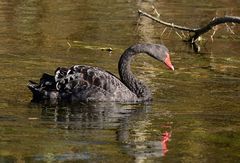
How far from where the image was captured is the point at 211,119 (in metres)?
11.6

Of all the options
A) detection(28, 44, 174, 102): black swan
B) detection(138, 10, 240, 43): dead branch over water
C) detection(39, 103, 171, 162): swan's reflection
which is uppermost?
detection(138, 10, 240, 43): dead branch over water

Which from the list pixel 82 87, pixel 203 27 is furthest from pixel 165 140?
pixel 203 27

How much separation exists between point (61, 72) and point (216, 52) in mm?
6264

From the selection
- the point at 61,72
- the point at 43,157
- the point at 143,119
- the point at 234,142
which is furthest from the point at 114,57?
the point at 43,157

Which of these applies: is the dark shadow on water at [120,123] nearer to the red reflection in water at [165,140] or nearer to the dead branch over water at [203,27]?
the red reflection in water at [165,140]

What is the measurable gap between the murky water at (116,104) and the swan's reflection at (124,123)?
12 mm

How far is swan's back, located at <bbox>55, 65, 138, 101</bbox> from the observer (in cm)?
1259

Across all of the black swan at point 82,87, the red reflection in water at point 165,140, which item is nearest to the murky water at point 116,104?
the red reflection in water at point 165,140

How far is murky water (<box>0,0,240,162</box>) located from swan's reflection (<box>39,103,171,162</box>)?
12 mm

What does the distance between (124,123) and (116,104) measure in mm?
1409

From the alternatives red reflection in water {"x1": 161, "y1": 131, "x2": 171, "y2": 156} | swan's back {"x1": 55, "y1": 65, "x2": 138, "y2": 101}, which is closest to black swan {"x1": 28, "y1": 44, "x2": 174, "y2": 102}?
swan's back {"x1": 55, "y1": 65, "x2": 138, "y2": 101}

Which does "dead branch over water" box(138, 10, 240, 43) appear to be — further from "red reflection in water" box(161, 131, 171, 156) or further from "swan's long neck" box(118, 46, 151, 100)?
"red reflection in water" box(161, 131, 171, 156)

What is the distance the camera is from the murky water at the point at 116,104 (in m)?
9.73

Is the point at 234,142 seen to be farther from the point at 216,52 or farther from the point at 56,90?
the point at 216,52
